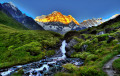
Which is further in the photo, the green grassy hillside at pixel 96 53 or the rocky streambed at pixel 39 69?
the rocky streambed at pixel 39 69

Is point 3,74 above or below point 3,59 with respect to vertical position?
below

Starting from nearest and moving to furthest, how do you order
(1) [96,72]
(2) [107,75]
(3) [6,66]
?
(2) [107,75] < (1) [96,72] < (3) [6,66]

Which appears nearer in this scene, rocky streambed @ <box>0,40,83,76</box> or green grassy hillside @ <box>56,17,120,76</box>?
green grassy hillside @ <box>56,17,120,76</box>

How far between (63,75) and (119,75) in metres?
7.29

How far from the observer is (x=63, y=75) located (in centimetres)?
973

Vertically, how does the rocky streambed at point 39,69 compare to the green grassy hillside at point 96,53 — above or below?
below

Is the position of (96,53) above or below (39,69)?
above

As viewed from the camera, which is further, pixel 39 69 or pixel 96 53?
pixel 96 53

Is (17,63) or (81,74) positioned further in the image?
(17,63)

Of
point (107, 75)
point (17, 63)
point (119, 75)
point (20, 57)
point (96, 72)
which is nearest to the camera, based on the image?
point (119, 75)

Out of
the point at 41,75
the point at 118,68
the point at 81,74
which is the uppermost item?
the point at 118,68

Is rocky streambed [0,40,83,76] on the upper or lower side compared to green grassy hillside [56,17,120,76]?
lower

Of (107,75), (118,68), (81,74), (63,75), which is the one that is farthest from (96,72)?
(63,75)

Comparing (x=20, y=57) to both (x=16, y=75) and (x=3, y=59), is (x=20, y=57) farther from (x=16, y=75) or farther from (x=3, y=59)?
(x=16, y=75)
